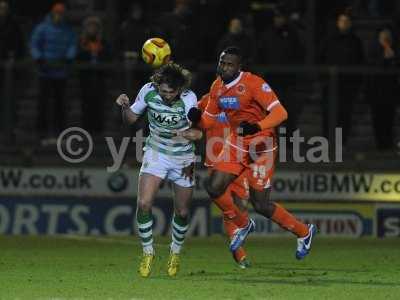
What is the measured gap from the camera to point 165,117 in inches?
477

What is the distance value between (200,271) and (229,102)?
1722 millimetres

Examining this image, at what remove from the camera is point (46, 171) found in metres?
18.4

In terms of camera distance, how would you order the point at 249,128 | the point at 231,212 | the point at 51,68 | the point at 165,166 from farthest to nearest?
the point at 51,68 → the point at 231,212 → the point at 249,128 → the point at 165,166

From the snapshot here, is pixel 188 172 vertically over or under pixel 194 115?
under

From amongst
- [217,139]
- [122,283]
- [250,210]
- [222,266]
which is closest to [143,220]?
[122,283]

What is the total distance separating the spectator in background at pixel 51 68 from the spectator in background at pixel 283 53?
2.80 metres

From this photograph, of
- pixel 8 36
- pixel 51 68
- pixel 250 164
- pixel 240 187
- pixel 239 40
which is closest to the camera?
pixel 250 164

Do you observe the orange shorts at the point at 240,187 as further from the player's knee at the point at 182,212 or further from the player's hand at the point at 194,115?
the player's hand at the point at 194,115

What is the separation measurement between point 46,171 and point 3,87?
1379 mm

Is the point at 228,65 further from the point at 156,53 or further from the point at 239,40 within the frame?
the point at 239,40

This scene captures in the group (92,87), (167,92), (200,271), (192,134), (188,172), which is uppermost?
(167,92)

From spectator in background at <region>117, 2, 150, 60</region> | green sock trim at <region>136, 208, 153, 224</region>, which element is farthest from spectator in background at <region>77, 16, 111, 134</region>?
green sock trim at <region>136, 208, 153, 224</region>

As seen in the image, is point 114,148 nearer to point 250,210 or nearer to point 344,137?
point 250,210

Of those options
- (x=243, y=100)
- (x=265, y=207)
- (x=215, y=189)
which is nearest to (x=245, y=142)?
(x=243, y=100)
